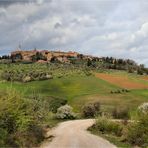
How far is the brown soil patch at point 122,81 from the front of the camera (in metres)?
111

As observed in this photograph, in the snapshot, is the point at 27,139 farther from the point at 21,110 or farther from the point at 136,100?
the point at 136,100

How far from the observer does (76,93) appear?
10406 centimetres

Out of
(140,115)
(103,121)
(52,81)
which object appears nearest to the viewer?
(140,115)

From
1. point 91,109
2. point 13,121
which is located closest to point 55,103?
point 91,109

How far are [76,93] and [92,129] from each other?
46525mm

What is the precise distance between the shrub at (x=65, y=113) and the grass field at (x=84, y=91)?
5.59m

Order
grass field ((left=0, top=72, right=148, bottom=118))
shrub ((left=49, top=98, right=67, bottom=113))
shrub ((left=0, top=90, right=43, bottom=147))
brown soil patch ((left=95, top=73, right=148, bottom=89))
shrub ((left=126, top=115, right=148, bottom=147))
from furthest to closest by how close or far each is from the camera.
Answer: brown soil patch ((left=95, top=73, right=148, bottom=89)), grass field ((left=0, top=72, right=148, bottom=118)), shrub ((left=49, top=98, right=67, bottom=113)), shrub ((left=126, top=115, right=148, bottom=147)), shrub ((left=0, top=90, right=43, bottom=147))

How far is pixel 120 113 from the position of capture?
80.8 metres

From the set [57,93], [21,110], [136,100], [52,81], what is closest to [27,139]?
[21,110]

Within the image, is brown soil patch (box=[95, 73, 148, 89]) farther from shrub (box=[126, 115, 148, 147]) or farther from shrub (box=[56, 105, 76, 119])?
shrub (box=[126, 115, 148, 147])

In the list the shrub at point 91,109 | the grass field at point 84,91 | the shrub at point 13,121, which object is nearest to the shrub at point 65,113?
the shrub at point 91,109

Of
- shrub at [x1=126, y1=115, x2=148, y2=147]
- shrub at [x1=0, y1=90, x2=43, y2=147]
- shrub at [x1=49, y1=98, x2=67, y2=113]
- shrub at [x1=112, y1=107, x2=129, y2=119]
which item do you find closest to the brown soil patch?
shrub at [x1=49, y1=98, x2=67, y2=113]

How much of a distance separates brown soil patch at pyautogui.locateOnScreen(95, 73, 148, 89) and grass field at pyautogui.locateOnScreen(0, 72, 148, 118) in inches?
69.2

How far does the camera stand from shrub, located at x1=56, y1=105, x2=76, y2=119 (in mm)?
80375
